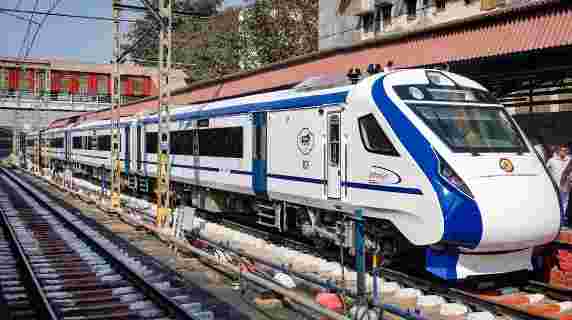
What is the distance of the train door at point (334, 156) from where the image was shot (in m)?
10.2

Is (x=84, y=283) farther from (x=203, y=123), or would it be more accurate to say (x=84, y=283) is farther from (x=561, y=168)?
(x=561, y=168)

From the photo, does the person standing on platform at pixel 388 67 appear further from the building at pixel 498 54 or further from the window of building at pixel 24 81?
the window of building at pixel 24 81

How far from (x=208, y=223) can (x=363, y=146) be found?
26.4ft

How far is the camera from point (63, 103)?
58.2 meters

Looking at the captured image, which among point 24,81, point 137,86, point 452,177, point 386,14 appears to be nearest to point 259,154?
point 452,177

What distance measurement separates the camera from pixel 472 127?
8.84 m

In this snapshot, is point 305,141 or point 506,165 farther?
point 305,141

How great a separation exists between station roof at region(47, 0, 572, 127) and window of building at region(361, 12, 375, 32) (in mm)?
14652

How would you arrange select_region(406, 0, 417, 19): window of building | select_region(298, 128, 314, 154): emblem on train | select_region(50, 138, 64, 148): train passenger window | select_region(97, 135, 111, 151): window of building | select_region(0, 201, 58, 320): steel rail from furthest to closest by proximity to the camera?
select_region(50, 138, 64, 148): train passenger window
select_region(406, 0, 417, 19): window of building
select_region(97, 135, 111, 151): window of building
select_region(298, 128, 314, 154): emblem on train
select_region(0, 201, 58, 320): steel rail

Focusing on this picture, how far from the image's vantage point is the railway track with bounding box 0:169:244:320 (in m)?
8.07

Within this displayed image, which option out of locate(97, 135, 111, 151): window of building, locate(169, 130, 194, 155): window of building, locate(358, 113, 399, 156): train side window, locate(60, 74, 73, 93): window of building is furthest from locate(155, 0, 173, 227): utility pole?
locate(60, 74, 73, 93): window of building

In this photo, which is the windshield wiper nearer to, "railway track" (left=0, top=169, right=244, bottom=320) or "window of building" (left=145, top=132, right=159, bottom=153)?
"railway track" (left=0, top=169, right=244, bottom=320)

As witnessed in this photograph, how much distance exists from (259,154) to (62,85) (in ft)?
170

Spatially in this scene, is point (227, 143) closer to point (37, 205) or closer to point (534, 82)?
point (534, 82)
